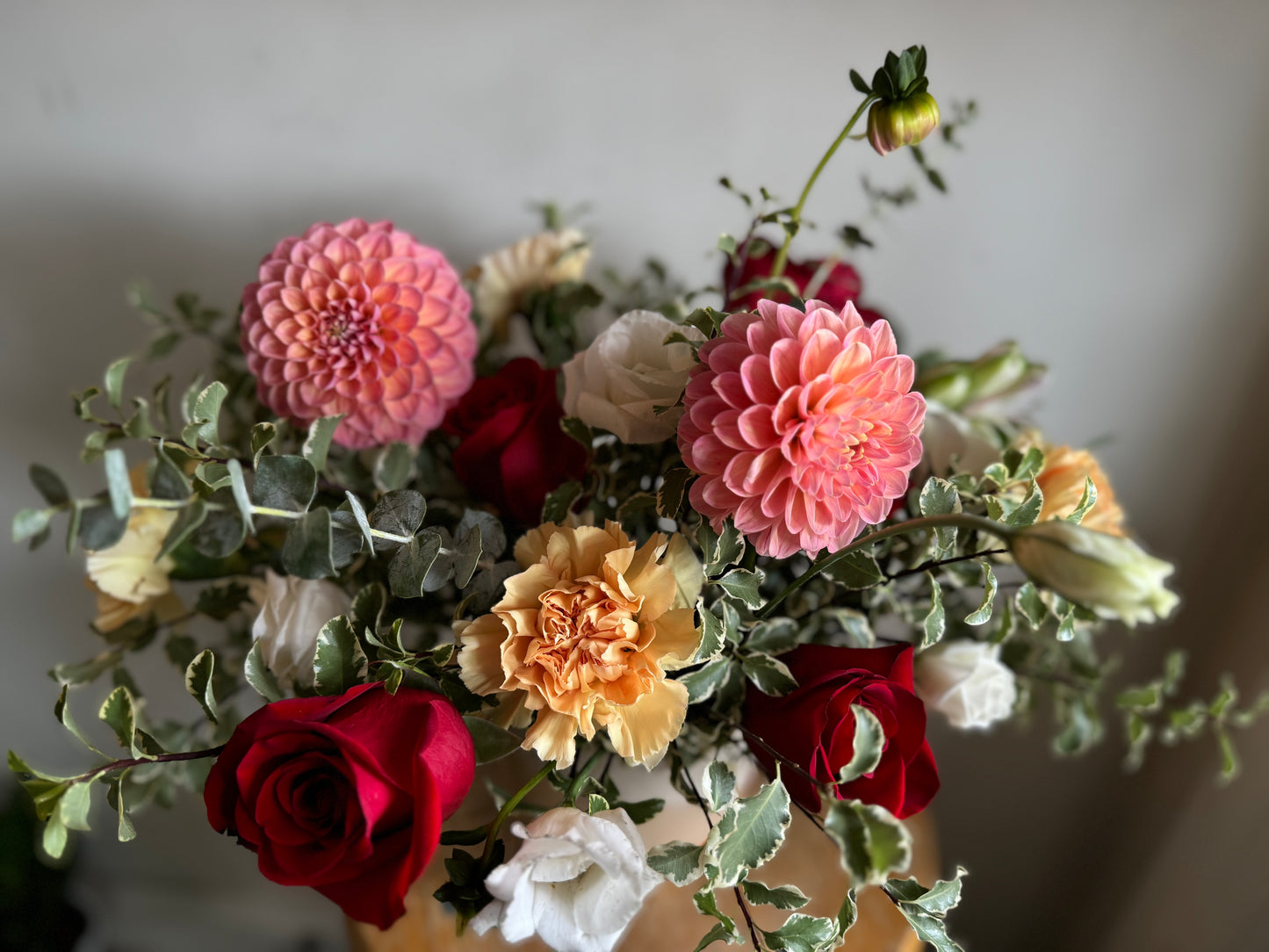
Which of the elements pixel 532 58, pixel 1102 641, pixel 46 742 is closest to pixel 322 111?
→ pixel 532 58

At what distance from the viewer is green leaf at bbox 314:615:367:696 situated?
46cm

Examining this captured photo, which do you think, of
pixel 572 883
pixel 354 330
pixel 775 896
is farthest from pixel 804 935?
pixel 354 330

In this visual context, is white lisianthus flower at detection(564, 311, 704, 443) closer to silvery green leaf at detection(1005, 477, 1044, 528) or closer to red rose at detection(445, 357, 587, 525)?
red rose at detection(445, 357, 587, 525)

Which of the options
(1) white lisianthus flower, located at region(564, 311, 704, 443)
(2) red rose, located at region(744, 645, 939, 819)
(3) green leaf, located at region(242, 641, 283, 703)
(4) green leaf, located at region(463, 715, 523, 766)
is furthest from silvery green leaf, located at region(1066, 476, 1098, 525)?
(3) green leaf, located at region(242, 641, 283, 703)

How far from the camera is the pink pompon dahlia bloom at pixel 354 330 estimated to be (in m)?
0.54

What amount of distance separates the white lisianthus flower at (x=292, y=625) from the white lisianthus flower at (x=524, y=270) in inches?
10.8

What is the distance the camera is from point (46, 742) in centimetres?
94

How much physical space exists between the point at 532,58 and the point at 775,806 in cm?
63

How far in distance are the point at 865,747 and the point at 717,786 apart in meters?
0.10

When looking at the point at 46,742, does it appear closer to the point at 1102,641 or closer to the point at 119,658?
the point at 119,658

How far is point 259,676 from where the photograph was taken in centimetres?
47

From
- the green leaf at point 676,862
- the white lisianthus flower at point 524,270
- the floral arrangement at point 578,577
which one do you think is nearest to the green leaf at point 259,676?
the floral arrangement at point 578,577

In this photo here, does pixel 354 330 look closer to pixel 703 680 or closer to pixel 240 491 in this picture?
pixel 240 491

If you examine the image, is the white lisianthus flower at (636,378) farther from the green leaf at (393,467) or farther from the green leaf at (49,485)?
the green leaf at (49,485)
